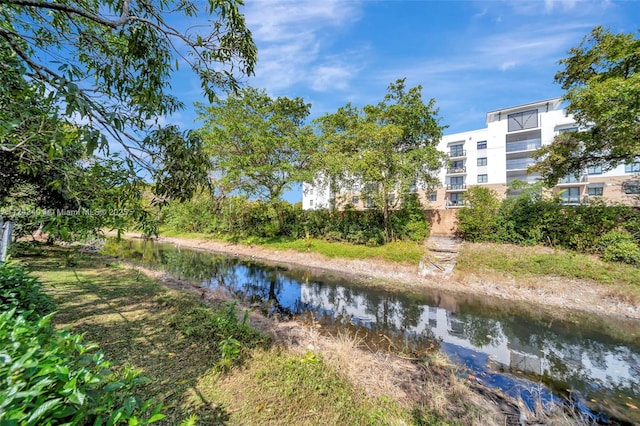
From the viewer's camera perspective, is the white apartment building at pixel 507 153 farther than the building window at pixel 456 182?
No

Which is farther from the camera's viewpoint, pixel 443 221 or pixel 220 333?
pixel 443 221

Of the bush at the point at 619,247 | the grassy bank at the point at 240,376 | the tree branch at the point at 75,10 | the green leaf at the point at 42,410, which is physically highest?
the tree branch at the point at 75,10

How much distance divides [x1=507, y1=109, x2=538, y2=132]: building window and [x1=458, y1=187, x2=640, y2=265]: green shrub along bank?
1686 centimetres

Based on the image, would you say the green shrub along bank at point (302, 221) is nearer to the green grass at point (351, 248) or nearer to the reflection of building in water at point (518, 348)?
the green grass at point (351, 248)

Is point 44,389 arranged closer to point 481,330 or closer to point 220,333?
point 220,333

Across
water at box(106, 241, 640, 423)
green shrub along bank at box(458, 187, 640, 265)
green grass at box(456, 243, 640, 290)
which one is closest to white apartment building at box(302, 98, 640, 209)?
green shrub along bank at box(458, 187, 640, 265)

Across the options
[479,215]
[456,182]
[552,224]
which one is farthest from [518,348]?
[456,182]

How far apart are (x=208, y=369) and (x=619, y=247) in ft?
45.5

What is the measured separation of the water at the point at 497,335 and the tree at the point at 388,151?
6.05m

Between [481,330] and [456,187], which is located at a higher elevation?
[456,187]

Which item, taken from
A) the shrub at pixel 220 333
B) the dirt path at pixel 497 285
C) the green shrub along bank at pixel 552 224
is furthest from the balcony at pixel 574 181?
the shrub at pixel 220 333

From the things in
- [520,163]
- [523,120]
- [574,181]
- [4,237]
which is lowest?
[4,237]

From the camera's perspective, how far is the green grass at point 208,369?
9.30ft

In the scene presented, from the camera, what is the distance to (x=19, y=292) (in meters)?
3.64
